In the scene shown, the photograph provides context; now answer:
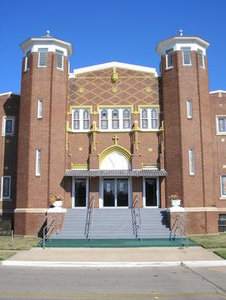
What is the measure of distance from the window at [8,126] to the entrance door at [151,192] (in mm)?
10912

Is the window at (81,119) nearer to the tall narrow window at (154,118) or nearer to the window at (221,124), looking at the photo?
the tall narrow window at (154,118)

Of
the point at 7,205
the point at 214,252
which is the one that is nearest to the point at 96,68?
the point at 7,205

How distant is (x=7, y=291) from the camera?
27.6ft

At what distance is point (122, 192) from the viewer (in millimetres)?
24219

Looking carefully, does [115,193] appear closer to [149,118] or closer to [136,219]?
[136,219]

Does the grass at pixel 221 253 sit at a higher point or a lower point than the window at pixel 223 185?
lower

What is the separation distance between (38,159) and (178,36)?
42.3 ft

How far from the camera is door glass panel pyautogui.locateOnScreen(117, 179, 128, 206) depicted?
2408 cm

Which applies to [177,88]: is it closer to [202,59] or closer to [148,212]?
Answer: [202,59]

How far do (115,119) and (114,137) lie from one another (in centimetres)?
141

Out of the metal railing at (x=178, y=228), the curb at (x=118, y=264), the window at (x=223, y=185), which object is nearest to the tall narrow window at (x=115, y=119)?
the metal railing at (x=178, y=228)

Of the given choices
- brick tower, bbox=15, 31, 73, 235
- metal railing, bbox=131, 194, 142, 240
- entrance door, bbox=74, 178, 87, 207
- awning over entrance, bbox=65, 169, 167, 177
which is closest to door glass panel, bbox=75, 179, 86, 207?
entrance door, bbox=74, 178, 87, 207

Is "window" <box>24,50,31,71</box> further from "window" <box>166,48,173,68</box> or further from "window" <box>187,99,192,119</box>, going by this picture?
"window" <box>187,99,192,119</box>

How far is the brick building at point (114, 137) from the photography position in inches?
888
